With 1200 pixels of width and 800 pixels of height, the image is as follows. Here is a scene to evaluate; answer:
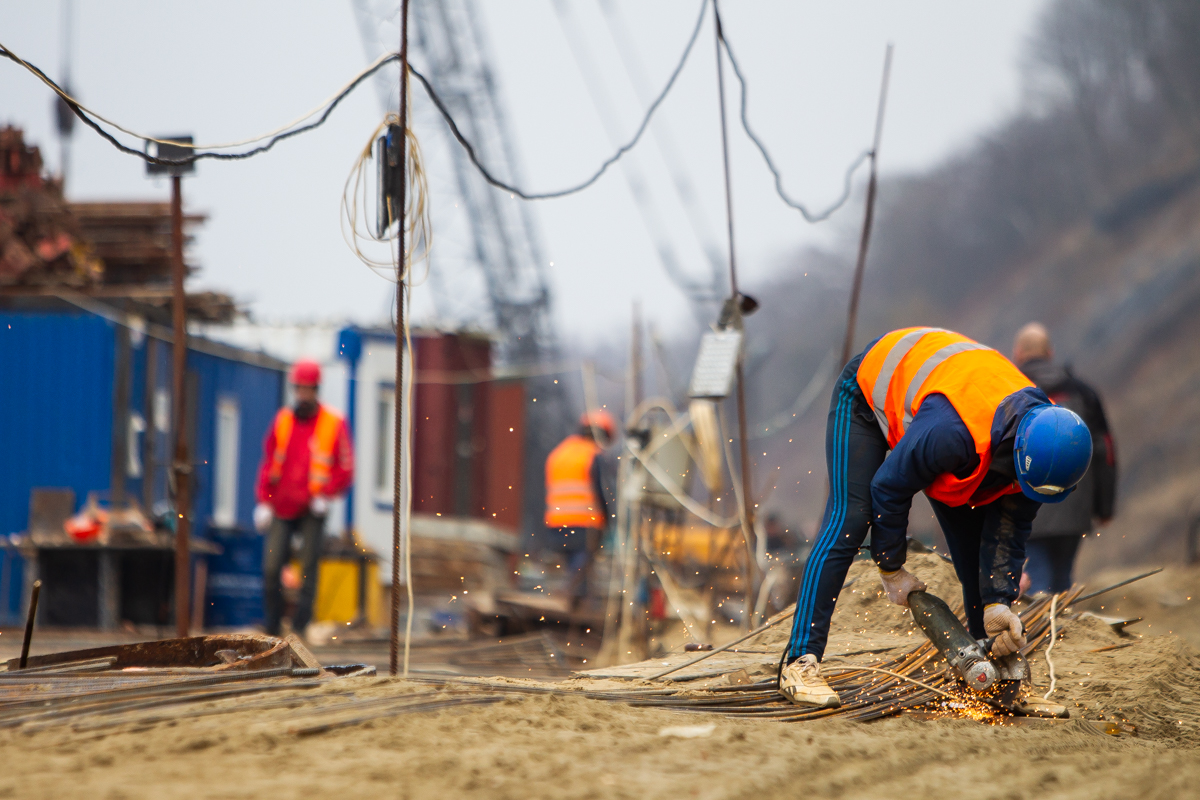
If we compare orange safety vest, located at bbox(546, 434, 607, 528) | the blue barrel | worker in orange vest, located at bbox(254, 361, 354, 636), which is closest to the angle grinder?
worker in orange vest, located at bbox(254, 361, 354, 636)

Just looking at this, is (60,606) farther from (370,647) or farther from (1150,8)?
(1150,8)

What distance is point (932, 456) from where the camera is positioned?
13.0ft

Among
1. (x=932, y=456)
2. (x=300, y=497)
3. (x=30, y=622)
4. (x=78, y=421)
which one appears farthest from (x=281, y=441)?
(x=932, y=456)

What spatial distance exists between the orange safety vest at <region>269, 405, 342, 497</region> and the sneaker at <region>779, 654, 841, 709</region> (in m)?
4.54

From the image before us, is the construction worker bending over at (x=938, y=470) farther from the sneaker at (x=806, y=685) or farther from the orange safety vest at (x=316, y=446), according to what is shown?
the orange safety vest at (x=316, y=446)

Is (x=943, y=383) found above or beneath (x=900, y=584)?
above

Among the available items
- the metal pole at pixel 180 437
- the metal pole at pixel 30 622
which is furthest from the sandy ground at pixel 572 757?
the metal pole at pixel 180 437

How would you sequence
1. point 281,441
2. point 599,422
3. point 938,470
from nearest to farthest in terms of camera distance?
point 938,470, point 281,441, point 599,422

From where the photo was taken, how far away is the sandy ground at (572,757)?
265cm

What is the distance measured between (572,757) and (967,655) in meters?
1.93

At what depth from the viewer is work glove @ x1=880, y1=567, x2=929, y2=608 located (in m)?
4.49

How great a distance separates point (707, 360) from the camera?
7.13 m

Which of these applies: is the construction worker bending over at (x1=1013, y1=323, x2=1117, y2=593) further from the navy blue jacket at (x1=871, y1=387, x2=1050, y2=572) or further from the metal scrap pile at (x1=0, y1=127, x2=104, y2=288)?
the metal scrap pile at (x1=0, y1=127, x2=104, y2=288)

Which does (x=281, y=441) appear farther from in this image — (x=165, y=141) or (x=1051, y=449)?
(x=1051, y=449)
